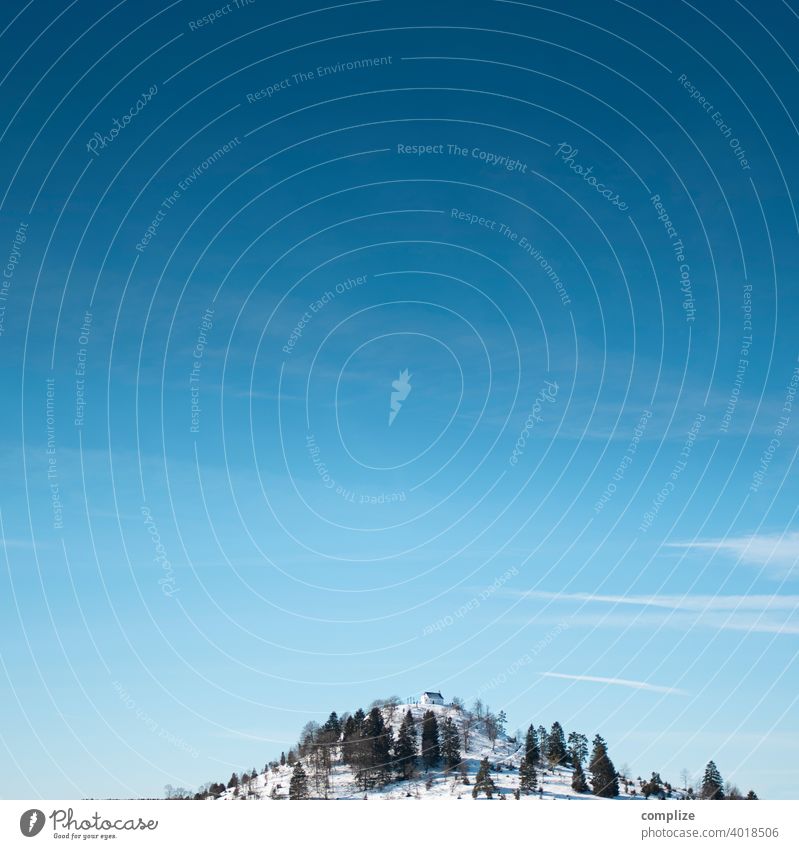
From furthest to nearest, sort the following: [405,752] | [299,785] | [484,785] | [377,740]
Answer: [405,752] < [377,740] < [299,785] < [484,785]

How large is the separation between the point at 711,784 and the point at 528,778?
26.6 m

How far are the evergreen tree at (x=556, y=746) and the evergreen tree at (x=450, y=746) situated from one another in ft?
70.8

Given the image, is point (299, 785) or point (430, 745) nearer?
point (299, 785)

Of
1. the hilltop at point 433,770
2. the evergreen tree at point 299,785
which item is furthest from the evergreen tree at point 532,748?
the evergreen tree at point 299,785

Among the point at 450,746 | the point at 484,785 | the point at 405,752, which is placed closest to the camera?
the point at 484,785

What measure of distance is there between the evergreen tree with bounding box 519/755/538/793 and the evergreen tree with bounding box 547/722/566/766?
4.07 meters

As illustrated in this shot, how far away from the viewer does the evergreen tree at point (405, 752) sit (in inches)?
5217

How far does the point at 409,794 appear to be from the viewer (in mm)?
123625

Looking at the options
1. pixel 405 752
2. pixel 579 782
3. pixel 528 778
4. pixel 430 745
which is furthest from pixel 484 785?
pixel 430 745

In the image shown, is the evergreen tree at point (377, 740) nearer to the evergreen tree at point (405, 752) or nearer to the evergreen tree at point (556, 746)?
the evergreen tree at point (405, 752)

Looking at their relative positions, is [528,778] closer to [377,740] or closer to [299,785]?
[377,740]

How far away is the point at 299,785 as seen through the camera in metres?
132
